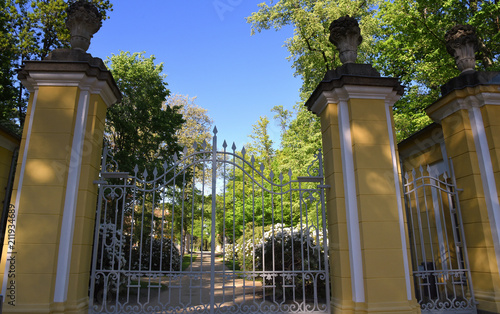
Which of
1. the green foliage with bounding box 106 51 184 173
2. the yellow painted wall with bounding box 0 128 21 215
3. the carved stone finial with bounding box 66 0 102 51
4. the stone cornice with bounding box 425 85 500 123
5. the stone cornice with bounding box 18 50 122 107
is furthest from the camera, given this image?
the green foliage with bounding box 106 51 184 173

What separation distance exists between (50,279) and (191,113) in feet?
65.8

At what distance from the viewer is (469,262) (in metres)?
5.28

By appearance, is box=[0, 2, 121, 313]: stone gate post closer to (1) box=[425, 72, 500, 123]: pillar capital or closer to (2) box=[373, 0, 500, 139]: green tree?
(1) box=[425, 72, 500, 123]: pillar capital

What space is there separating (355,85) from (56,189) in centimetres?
457

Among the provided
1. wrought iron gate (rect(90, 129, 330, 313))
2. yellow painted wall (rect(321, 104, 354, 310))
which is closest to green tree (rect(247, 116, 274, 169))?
wrought iron gate (rect(90, 129, 330, 313))

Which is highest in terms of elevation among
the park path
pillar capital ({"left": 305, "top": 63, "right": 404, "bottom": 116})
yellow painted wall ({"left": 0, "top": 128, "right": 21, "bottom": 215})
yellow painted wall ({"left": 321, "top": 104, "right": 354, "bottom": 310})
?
pillar capital ({"left": 305, "top": 63, "right": 404, "bottom": 116})

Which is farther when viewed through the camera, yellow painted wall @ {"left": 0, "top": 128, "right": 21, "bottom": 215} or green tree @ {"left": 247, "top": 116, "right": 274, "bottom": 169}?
green tree @ {"left": 247, "top": 116, "right": 274, "bottom": 169}

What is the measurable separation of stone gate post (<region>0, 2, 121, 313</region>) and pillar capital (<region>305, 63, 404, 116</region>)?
11.3ft

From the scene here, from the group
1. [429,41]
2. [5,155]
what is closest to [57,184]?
[5,155]

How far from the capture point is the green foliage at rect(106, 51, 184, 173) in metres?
12.0

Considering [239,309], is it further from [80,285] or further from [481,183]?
[481,183]

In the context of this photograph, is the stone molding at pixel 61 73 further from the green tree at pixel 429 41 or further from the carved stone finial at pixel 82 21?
the green tree at pixel 429 41

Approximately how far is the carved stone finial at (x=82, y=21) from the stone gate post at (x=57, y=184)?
15 mm

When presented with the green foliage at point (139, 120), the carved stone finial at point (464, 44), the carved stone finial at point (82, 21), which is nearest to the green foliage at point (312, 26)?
the green foliage at point (139, 120)
